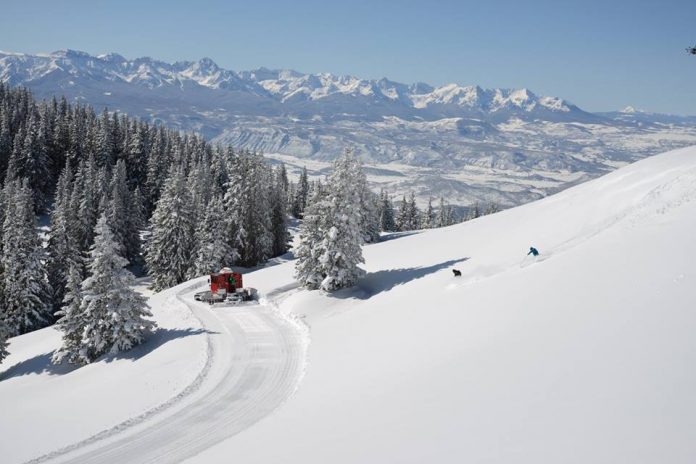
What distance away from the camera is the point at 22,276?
51.2m

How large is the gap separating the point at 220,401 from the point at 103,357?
12.2 m

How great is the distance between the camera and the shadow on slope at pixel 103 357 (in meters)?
30.8

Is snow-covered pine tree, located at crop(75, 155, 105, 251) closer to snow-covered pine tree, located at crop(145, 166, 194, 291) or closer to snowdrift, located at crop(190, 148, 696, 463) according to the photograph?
snow-covered pine tree, located at crop(145, 166, 194, 291)

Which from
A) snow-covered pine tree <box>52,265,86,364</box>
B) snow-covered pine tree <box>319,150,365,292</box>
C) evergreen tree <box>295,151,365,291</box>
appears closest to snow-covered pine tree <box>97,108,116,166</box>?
snow-covered pine tree <box>52,265,86,364</box>

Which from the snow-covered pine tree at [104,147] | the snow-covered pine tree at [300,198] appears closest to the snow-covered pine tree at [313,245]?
the snow-covered pine tree at [104,147]

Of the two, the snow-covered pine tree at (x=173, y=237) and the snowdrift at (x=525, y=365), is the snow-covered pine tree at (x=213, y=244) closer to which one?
the snow-covered pine tree at (x=173, y=237)

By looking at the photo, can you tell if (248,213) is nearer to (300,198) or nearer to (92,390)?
(92,390)

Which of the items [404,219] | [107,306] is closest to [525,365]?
[107,306]

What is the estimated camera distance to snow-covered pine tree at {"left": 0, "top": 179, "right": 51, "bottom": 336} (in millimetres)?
51094

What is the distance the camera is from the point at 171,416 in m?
21.5

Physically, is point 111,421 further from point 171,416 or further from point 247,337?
point 247,337

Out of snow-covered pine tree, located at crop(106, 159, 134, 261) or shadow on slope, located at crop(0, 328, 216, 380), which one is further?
snow-covered pine tree, located at crop(106, 159, 134, 261)

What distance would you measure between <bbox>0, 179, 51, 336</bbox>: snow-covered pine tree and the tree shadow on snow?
34.1m

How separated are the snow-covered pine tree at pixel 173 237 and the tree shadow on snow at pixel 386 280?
3069cm
